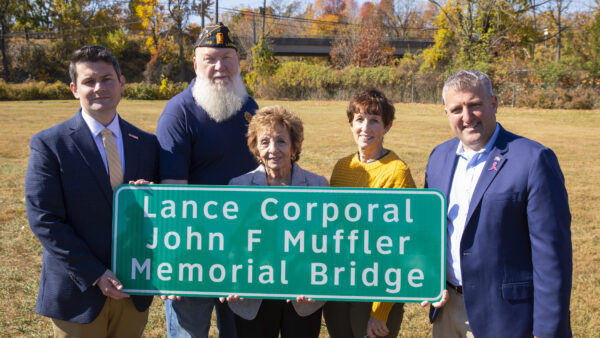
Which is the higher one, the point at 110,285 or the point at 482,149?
the point at 482,149

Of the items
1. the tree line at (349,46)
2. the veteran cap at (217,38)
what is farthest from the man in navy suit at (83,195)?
the tree line at (349,46)

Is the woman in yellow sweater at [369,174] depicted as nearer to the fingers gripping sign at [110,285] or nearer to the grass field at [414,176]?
the fingers gripping sign at [110,285]

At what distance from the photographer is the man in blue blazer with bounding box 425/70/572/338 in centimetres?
220

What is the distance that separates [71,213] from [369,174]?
1.63m

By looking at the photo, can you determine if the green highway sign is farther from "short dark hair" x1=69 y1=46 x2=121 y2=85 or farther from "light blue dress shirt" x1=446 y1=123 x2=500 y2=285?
"short dark hair" x1=69 y1=46 x2=121 y2=85

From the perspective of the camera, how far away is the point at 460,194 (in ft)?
8.09

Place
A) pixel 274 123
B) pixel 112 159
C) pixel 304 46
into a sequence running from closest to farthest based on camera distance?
pixel 112 159 → pixel 274 123 → pixel 304 46

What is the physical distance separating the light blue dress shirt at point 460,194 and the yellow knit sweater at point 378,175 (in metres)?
0.26

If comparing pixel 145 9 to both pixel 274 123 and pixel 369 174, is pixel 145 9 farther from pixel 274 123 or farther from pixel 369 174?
pixel 369 174

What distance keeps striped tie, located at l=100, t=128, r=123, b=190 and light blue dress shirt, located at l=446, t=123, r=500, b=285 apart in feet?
5.81

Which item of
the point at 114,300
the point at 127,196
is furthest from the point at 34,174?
the point at 114,300

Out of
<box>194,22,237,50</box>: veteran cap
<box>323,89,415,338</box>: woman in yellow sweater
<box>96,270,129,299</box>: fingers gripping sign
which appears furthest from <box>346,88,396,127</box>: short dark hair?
<box>96,270,129,299</box>: fingers gripping sign

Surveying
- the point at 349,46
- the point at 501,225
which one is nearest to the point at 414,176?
the point at 501,225

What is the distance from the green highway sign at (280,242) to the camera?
7.97 ft
